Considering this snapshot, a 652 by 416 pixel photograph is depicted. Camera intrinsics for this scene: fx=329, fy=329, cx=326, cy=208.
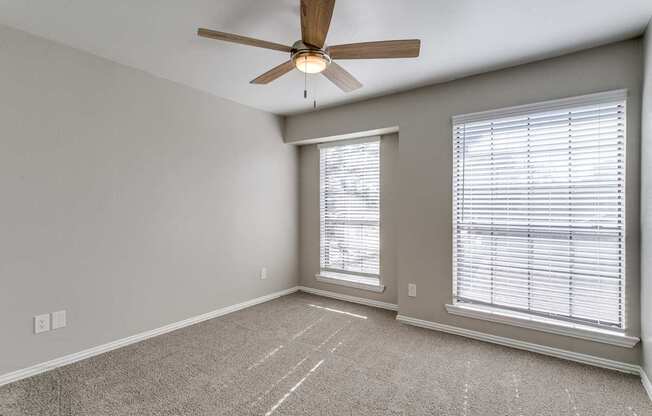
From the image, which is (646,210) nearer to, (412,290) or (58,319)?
(412,290)

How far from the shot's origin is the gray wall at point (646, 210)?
7.06 feet

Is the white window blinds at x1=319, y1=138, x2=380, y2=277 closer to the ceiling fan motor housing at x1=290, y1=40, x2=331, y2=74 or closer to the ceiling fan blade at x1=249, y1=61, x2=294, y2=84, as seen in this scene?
the ceiling fan blade at x1=249, y1=61, x2=294, y2=84

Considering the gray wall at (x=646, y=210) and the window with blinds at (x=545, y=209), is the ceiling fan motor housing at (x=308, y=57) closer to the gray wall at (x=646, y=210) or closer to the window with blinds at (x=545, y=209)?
the window with blinds at (x=545, y=209)

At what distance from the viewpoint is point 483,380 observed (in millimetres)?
2311

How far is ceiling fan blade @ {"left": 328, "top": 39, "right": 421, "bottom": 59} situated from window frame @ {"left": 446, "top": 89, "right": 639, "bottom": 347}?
55.1 inches

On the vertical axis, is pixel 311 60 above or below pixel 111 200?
above

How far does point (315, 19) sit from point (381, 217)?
2.67 meters

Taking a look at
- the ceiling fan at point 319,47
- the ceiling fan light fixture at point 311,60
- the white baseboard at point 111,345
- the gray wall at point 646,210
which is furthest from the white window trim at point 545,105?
the white baseboard at point 111,345

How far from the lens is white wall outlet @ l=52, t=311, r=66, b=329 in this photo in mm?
2453

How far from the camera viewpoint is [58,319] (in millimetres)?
2473

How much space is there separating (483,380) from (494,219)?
4.46 feet

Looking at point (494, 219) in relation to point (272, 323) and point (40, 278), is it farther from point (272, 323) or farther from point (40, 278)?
point (40, 278)

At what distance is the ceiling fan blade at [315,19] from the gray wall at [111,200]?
195 centimetres

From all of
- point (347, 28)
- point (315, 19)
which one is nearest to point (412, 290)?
point (347, 28)
